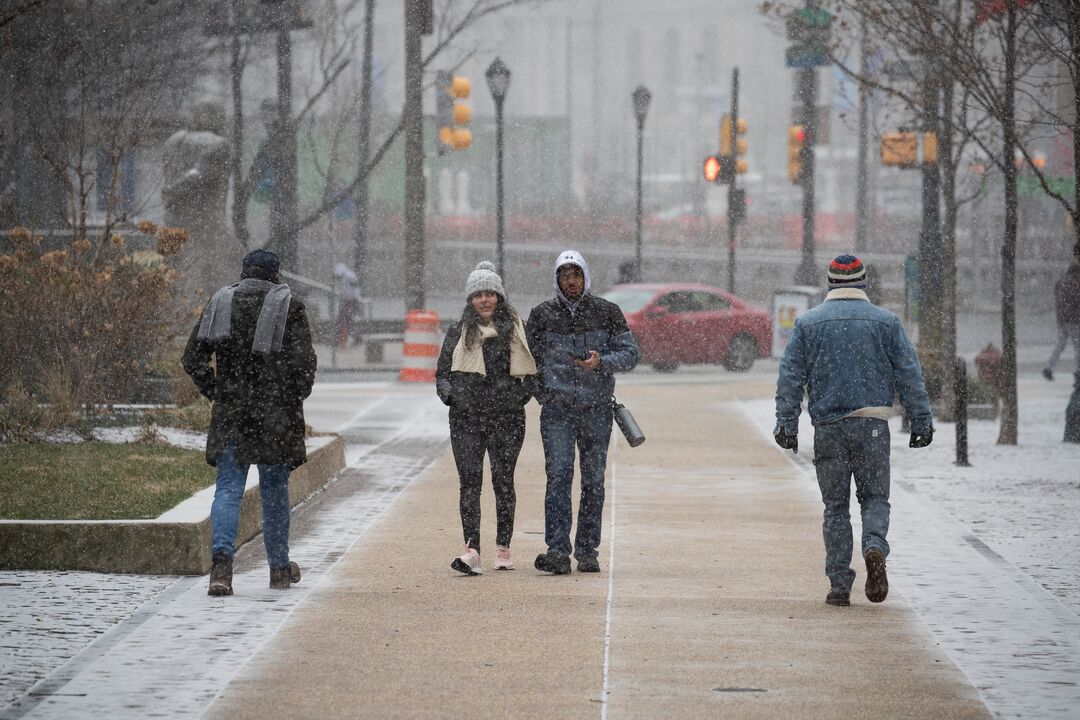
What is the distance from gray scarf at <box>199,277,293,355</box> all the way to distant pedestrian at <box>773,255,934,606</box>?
2360 mm

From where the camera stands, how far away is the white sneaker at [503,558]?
9539 mm

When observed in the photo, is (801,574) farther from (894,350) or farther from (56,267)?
(56,267)

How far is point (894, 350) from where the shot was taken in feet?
27.8

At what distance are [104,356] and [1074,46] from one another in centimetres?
756

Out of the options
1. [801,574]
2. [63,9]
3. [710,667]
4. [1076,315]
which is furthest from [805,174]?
[710,667]

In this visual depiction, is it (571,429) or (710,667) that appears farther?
(571,429)

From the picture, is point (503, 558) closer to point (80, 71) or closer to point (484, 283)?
point (484, 283)

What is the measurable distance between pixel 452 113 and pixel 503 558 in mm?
21025

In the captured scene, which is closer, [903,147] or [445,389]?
[445,389]

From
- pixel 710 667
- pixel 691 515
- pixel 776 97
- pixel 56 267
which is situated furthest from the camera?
pixel 776 97

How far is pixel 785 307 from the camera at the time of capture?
30.6m

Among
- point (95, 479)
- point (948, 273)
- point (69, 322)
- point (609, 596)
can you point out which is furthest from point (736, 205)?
point (609, 596)

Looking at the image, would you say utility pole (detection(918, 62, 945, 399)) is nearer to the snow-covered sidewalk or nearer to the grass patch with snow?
the snow-covered sidewalk

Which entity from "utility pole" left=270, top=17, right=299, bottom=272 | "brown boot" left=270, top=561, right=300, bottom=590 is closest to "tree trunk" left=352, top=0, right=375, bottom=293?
"utility pole" left=270, top=17, right=299, bottom=272
